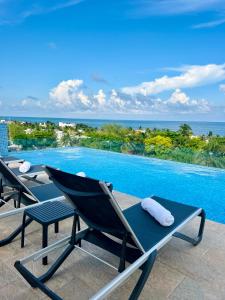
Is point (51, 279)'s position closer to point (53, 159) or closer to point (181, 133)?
point (53, 159)

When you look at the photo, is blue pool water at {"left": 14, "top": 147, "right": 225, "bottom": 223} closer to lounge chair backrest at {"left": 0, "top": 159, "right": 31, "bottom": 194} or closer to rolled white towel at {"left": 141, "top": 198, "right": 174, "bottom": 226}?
rolled white towel at {"left": 141, "top": 198, "right": 174, "bottom": 226}

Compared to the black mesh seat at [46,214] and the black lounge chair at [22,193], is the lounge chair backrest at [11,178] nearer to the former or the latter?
the black lounge chair at [22,193]

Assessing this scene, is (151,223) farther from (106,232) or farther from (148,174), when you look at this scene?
(148,174)

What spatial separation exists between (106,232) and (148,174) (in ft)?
22.0

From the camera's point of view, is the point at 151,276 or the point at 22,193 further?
the point at 22,193

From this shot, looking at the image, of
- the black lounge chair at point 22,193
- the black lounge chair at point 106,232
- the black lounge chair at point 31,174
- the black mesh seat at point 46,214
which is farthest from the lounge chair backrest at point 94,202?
the black lounge chair at point 31,174

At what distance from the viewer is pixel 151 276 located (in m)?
2.46

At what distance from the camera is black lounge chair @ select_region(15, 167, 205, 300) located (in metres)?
1.88

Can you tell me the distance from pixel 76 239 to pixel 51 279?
1.54ft

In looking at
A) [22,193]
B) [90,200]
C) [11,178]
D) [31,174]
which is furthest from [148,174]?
[90,200]

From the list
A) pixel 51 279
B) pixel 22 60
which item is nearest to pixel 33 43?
pixel 22 60

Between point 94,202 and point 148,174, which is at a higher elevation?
point 94,202

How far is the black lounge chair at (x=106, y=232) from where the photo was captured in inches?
73.8

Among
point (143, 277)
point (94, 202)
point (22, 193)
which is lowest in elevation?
point (143, 277)
